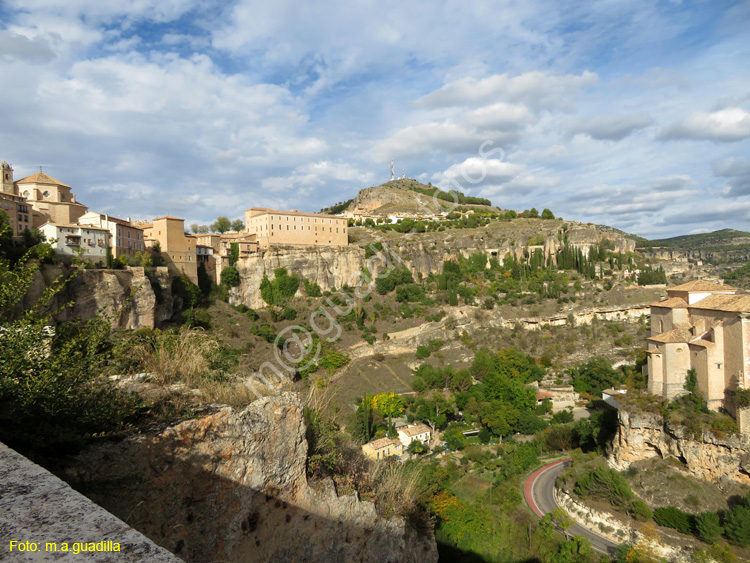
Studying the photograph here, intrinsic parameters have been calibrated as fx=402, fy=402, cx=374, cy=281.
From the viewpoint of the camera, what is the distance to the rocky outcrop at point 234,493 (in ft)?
8.88

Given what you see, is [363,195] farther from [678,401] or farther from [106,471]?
[106,471]

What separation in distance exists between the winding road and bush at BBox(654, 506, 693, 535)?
71.8 inches

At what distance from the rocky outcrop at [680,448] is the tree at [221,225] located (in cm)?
4661

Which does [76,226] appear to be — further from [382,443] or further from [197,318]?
[382,443]

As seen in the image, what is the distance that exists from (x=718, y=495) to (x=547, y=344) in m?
19.5

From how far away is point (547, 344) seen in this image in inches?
1318

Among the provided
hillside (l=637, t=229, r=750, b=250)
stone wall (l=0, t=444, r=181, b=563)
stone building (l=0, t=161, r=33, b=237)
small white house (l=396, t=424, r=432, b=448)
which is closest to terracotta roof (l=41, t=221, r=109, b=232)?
stone building (l=0, t=161, r=33, b=237)

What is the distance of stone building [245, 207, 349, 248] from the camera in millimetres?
39469

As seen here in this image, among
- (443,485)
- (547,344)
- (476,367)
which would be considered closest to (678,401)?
(443,485)

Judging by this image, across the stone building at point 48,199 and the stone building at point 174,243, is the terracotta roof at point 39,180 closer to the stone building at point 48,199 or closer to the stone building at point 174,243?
the stone building at point 48,199

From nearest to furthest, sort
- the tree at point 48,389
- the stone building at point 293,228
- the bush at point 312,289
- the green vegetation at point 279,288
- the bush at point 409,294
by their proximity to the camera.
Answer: the tree at point 48,389 < the green vegetation at point 279,288 < the bush at point 312,289 < the bush at point 409,294 < the stone building at point 293,228

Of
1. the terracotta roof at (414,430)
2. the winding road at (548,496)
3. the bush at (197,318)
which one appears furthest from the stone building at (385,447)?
the bush at (197,318)

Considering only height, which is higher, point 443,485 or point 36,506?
point 36,506

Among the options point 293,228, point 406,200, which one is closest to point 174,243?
point 293,228
